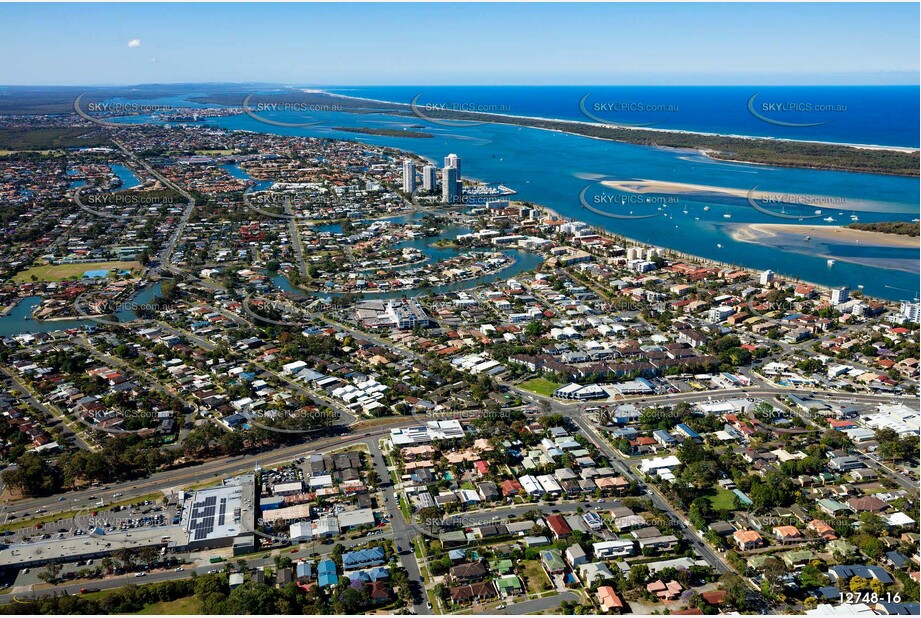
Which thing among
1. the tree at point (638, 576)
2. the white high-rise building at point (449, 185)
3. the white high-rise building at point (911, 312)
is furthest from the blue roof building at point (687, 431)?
the white high-rise building at point (449, 185)

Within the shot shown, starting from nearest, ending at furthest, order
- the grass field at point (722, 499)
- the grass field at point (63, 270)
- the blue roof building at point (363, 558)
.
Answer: the blue roof building at point (363, 558) < the grass field at point (722, 499) < the grass field at point (63, 270)

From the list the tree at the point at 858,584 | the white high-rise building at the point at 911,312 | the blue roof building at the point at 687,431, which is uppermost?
the white high-rise building at the point at 911,312

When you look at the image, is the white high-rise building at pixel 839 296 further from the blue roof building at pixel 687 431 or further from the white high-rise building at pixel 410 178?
the white high-rise building at pixel 410 178

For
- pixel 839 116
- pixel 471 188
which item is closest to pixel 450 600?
pixel 471 188

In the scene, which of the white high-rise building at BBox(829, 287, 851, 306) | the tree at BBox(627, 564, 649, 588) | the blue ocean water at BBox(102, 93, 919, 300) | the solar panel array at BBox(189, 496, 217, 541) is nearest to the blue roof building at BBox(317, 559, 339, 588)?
the solar panel array at BBox(189, 496, 217, 541)

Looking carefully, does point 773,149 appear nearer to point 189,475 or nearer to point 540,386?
point 540,386

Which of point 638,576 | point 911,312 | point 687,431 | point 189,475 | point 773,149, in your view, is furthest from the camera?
point 773,149

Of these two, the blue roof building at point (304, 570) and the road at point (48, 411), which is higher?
the road at point (48, 411)

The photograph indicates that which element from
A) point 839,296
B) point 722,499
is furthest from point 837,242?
point 722,499

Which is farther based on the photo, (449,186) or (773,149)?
(773,149)
